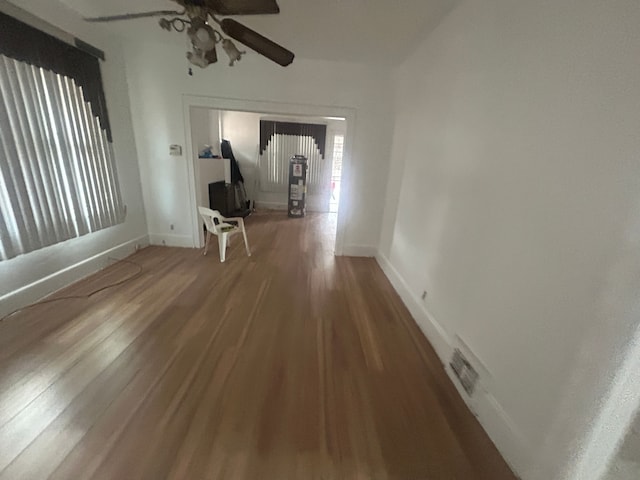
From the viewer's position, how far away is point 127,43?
3102mm

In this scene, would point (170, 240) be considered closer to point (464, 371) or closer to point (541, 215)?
point (464, 371)

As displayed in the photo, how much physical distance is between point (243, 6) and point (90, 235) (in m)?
2.81

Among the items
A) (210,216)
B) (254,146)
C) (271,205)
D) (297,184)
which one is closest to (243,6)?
(210,216)

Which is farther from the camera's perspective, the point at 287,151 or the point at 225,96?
the point at 287,151

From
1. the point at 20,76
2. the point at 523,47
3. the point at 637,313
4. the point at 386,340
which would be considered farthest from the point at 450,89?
the point at 20,76

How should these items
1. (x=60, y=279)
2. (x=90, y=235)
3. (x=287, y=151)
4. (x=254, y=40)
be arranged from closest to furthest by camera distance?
(x=254, y=40) < (x=60, y=279) < (x=90, y=235) < (x=287, y=151)

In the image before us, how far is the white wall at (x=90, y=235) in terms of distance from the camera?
2.15m

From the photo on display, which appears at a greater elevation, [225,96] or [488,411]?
[225,96]

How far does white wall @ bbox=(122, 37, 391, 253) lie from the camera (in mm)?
3201

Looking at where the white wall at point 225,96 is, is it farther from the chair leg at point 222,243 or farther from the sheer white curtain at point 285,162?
the sheer white curtain at point 285,162

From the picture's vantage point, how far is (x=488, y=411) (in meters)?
1.42

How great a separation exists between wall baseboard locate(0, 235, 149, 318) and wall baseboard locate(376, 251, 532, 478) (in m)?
3.44

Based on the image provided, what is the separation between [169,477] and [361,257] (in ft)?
10.6

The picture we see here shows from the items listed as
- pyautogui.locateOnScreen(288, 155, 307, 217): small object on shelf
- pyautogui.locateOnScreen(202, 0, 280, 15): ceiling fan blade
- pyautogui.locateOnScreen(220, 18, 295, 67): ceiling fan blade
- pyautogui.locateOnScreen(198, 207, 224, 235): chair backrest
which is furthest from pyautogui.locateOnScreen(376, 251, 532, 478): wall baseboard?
pyautogui.locateOnScreen(288, 155, 307, 217): small object on shelf
